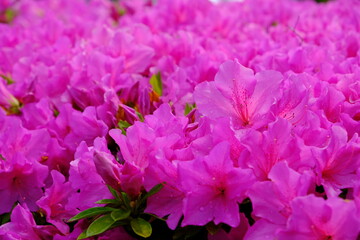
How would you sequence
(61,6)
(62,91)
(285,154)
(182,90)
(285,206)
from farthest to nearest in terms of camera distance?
1. (61,6)
2. (62,91)
3. (182,90)
4. (285,154)
5. (285,206)

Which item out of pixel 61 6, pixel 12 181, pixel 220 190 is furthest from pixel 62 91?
pixel 61 6

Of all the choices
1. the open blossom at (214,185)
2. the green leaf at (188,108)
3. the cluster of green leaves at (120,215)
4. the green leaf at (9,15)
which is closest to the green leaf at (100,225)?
the cluster of green leaves at (120,215)

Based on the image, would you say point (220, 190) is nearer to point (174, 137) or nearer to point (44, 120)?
point (174, 137)

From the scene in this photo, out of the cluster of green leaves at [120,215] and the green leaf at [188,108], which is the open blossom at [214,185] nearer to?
the cluster of green leaves at [120,215]

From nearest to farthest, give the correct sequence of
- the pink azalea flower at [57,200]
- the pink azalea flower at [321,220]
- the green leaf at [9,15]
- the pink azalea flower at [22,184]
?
the pink azalea flower at [321,220] → the pink azalea flower at [57,200] → the pink azalea flower at [22,184] → the green leaf at [9,15]

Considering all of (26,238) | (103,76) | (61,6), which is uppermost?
(103,76)

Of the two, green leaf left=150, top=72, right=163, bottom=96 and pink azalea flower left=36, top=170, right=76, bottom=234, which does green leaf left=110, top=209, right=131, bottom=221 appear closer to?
pink azalea flower left=36, top=170, right=76, bottom=234

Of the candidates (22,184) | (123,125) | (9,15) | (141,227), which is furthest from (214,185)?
(9,15)

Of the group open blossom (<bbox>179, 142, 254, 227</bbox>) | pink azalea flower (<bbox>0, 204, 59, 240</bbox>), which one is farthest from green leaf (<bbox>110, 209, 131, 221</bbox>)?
pink azalea flower (<bbox>0, 204, 59, 240</bbox>)
